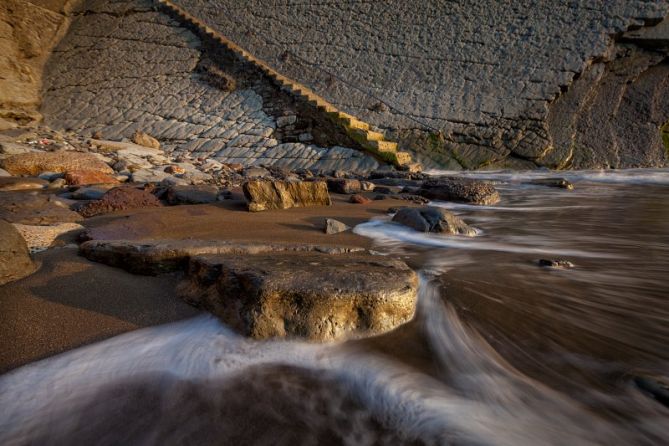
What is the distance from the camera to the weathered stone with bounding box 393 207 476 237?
2439 mm

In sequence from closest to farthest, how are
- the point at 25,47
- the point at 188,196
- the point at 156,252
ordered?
the point at 156,252, the point at 188,196, the point at 25,47

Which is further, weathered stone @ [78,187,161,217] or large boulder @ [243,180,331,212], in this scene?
large boulder @ [243,180,331,212]

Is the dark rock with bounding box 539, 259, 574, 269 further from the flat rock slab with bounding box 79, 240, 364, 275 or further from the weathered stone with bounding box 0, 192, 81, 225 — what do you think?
the weathered stone with bounding box 0, 192, 81, 225

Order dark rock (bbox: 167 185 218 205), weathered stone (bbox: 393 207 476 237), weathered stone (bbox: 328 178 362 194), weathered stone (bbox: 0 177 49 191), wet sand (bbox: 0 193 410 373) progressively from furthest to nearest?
weathered stone (bbox: 328 178 362 194) → weathered stone (bbox: 0 177 49 191) → dark rock (bbox: 167 185 218 205) → weathered stone (bbox: 393 207 476 237) → wet sand (bbox: 0 193 410 373)

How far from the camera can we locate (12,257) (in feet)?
4.43

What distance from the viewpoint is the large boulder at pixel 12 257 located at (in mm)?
1313

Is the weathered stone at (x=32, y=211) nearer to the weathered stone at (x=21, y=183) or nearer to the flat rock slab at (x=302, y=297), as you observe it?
the weathered stone at (x=21, y=183)

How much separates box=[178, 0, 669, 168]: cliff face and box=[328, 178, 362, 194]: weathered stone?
4.42m

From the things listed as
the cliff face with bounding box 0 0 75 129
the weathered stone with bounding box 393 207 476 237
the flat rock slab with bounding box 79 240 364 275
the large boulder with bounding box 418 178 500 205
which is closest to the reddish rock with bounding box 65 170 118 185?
the flat rock slab with bounding box 79 240 364 275

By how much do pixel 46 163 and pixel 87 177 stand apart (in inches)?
41.0

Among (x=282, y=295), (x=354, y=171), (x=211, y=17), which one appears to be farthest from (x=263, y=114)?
(x=282, y=295)

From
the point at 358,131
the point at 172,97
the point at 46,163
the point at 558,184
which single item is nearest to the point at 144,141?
the point at 172,97

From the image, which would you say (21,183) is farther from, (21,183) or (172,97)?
(172,97)

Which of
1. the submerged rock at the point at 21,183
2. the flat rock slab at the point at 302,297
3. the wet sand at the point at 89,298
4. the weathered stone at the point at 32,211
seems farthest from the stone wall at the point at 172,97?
the flat rock slab at the point at 302,297
